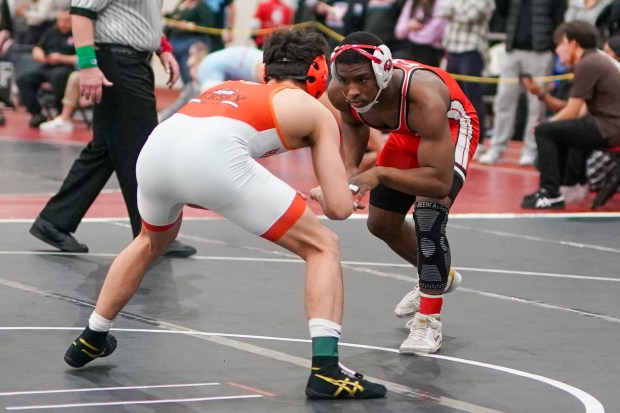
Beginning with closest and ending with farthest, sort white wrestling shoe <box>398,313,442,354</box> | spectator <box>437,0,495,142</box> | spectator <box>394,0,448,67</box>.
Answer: white wrestling shoe <box>398,313,442,354</box>, spectator <box>437,0,495,142</box>, spectator <box>394,0,448,67</box>

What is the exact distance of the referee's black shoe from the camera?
7.86m

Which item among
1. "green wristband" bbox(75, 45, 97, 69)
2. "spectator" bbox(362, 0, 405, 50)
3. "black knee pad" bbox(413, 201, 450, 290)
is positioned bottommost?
"spectator" bbox(362, 0, 405, 50)

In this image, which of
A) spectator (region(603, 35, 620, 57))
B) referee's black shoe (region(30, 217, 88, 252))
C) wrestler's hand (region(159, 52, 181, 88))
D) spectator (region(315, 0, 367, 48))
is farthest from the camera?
spectator (region(315, 0, 367, 48))

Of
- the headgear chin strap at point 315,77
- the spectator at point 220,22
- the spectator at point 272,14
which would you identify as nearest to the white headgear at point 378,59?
the headgear chin strap at point 315,77

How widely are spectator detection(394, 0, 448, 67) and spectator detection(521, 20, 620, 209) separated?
3.63 metres

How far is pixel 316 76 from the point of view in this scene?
5141 mm

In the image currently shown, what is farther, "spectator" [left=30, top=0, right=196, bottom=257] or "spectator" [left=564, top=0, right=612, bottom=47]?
"spectator" [left=564, top=0, right=612, bottom=47]

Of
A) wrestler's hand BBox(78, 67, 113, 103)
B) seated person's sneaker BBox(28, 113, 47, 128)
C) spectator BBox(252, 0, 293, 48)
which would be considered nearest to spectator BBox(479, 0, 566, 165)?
spectator BBox(252, 0, 293, 48)

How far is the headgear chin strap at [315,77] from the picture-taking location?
16.8ft

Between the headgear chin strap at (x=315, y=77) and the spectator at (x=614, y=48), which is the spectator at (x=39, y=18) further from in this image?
the headgear chin strap at (x=315, y=77)

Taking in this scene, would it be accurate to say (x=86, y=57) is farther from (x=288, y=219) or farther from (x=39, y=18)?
(x=39, y=18)

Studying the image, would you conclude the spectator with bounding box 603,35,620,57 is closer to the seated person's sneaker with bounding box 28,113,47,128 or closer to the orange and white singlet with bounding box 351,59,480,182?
the orange and white singlet with bounding box 351,59,480,182

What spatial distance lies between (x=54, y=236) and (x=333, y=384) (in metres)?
3.41

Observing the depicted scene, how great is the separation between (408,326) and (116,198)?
4.69 meters
